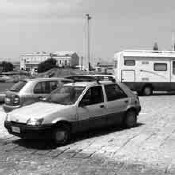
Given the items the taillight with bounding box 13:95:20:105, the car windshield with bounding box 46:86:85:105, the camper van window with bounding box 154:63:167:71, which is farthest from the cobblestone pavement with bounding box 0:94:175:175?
the camper van window with bounding box 154:63:167:71

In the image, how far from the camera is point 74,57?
17750 cm

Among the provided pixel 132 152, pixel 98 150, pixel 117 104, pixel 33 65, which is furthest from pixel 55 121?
pixel 33 65

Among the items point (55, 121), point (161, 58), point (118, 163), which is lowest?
point (118, 163)

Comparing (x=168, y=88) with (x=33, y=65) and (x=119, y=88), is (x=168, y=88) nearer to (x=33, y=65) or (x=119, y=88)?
(x=119, y=88)

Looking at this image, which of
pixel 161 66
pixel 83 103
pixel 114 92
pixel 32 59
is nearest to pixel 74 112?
pixel 83 103

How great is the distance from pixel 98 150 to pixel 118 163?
1.12m

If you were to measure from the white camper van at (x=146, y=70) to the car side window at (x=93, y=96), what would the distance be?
13936 mm

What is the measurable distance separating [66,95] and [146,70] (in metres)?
15.2

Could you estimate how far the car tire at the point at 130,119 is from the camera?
11.0 meters

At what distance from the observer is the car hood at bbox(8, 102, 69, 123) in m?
8.47

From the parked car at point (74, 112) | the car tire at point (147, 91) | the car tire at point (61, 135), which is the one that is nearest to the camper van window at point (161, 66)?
the car tire at point (147, 91)

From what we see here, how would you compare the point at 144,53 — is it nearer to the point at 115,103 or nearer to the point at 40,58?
the point at 115,103

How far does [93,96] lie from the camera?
990 centimetres

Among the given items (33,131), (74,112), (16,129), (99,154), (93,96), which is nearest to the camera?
(99,154)
